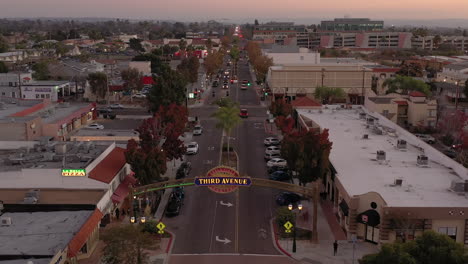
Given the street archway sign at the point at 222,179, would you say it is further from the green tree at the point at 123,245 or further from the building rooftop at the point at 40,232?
the building rooftop at the point at 40,232

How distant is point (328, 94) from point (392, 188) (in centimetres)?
5174

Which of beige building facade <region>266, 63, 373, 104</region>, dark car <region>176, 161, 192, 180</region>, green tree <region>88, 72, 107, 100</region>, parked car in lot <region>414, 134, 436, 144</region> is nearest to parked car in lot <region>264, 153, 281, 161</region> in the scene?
dark car <region>176, 161, 192, 180</region>

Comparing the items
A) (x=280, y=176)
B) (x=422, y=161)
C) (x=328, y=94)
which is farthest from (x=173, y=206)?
(x=328, y=94)

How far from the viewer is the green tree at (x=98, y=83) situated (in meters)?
85.4

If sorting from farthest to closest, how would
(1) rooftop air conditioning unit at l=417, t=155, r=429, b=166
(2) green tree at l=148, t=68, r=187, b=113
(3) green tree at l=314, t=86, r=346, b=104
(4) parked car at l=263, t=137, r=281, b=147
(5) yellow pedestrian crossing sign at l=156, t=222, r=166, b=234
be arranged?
(3) green tree at l=314, t=86, r=346, b=104 → (2) green tree at l=148, t=68, r=187, b=113 → (4) parked car at l=263, t=137, r=281, b=147 → (1) rooftop air conditioning unit at l=417, t=155, r=429, b=166 → (5) yellow pedestrian crossing sign at l=156, t=222, r=166, b=234

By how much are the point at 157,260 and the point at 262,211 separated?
10.4m

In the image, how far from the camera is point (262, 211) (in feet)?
124

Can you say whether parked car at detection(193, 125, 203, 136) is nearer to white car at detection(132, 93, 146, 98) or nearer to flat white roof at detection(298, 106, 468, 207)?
flat white roof at detection(298, 106, 468, 207)

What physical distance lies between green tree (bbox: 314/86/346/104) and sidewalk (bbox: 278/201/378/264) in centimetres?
5100

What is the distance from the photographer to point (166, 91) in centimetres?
6831

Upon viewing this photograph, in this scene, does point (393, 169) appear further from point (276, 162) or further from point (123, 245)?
point (123, 245)

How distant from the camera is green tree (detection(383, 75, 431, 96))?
8950 centimetres

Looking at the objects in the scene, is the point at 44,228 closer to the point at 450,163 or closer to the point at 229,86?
the point at 450,163

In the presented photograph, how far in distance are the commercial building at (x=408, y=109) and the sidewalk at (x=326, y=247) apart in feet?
115
